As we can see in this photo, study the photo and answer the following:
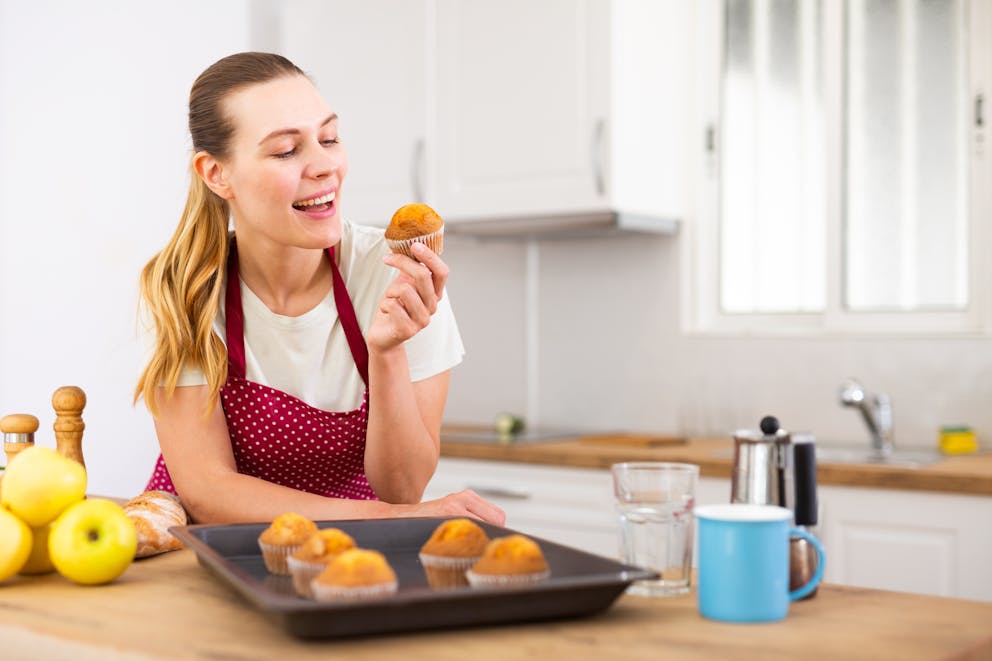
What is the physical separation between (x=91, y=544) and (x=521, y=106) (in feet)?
7.70

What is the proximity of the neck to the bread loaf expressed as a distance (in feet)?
1.37

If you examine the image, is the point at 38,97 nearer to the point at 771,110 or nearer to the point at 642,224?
the point at 642,224

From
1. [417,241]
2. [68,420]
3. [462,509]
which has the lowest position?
[462,509]

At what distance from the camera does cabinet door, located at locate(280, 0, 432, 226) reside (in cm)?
360

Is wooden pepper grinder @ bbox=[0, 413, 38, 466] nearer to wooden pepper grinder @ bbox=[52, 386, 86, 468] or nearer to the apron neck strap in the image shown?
wooden pepper grinder @ bbox=[52, 386, 86, 468]

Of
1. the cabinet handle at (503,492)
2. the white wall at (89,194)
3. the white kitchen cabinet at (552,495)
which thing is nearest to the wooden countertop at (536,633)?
the white kitchen cabinet at (552,495)

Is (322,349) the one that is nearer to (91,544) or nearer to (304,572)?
(91,544)

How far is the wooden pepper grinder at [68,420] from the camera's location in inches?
A: 59.2

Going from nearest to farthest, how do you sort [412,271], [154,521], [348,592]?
[348,592] → [154,521] → [412,271]

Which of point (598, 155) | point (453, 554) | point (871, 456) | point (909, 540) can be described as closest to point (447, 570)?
point (453, 554)

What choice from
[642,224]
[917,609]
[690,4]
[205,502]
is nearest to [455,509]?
[205,502]

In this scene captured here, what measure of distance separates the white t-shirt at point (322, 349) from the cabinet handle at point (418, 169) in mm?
1780

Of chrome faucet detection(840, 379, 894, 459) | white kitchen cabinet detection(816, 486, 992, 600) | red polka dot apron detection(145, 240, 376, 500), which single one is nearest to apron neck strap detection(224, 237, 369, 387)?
red polka dot apron detection(145, 240, 376, 500)

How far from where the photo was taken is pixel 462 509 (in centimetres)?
146
